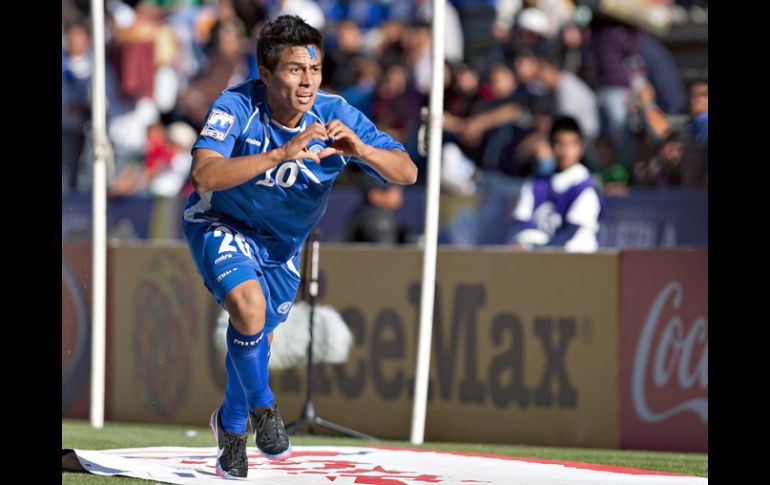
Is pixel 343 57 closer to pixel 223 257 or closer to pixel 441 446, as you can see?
pixel 441 446

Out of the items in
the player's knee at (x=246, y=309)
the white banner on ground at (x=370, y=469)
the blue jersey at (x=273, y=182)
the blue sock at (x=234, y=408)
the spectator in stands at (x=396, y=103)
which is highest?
the spectator in stands at (x=396, y=103)

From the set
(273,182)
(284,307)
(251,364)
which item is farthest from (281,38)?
(251,364)

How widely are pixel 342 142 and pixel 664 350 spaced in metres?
4.37

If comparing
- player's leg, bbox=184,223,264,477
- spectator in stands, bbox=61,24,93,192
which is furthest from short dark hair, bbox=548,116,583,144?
spectator in stands, bbox=61,24,93,192

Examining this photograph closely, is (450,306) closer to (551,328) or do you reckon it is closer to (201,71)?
(551,328)

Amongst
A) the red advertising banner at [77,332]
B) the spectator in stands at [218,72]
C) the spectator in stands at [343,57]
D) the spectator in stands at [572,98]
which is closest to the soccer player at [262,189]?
the red advertising banner at [77,332]

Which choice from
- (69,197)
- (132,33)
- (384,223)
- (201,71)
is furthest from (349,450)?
(132,33)

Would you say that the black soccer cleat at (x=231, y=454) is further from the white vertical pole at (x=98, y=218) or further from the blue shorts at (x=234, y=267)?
the white vertical pole at (x=98, y=218)

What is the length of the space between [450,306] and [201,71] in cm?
720

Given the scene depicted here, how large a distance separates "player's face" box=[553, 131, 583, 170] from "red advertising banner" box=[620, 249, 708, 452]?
1333mm

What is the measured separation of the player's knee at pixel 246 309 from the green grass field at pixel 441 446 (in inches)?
95.6

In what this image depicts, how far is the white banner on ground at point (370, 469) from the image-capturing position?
7.11 m

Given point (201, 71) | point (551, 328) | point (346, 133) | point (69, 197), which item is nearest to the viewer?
point (346, 133)

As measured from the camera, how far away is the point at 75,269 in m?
11.9
